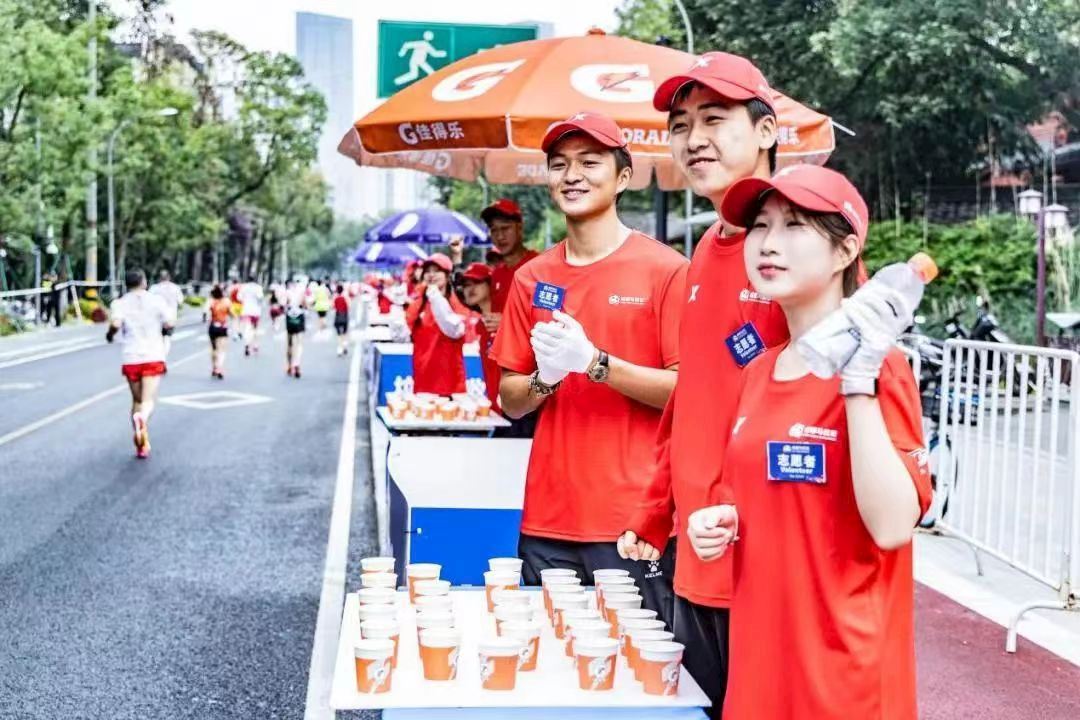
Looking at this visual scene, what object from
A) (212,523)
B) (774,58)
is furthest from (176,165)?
(212,523)

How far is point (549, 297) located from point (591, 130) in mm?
532

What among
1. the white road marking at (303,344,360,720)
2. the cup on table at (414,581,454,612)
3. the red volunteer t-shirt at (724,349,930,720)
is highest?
the red volunteer t-shirt at (724,349,930,720)

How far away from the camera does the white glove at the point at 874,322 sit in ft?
7.34

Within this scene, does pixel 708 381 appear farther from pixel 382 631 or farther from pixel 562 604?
Result: pixel 382 631

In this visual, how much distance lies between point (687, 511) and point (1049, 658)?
146 inches

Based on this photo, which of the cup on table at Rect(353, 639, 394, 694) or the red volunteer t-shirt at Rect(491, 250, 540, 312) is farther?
the red volunteer t-shirt at Rect(491, 250, 540, 312)

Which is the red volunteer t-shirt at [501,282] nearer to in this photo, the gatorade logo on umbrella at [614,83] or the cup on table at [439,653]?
the gatorade logo on umbrella at [614,83]

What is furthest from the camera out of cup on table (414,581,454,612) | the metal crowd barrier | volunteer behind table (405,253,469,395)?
volunteer behind table (405,253,469,395)

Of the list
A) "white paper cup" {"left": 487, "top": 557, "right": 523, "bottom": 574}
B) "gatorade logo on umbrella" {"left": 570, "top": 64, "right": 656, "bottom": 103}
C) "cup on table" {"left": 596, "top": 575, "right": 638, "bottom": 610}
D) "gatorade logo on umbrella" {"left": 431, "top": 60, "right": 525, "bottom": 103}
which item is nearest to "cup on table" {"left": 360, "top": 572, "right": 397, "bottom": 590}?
"white paper cup" {"left": 487, "top": 557, "right": 523, "bottom": 574}

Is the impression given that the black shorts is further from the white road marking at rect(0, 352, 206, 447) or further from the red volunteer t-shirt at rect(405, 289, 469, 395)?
the red volunteer t-shirt at rect(405, 289, 469, 395)

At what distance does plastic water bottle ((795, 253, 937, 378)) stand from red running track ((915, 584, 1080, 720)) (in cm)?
366

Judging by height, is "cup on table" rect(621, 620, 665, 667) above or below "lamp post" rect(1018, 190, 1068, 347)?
below

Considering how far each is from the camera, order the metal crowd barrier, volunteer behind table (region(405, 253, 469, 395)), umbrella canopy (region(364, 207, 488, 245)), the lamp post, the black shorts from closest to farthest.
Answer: the metal crowd barrier, volunteer behind table (region(405, 253, 469, 395)), the lamp post, umbrella canopy (region(364, 207, 488, 245)), the black shorts

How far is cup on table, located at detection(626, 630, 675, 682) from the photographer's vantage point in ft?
9.52
